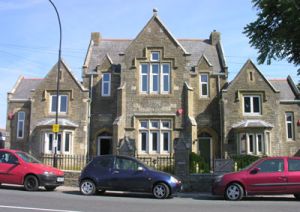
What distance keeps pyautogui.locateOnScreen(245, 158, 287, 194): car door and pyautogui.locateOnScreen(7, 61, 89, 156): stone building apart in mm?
18342

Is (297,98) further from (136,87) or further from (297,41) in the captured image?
(297,41)

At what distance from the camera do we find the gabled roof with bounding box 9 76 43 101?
35.2 m

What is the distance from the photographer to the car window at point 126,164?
16.4 metres

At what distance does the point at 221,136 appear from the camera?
3172 cm

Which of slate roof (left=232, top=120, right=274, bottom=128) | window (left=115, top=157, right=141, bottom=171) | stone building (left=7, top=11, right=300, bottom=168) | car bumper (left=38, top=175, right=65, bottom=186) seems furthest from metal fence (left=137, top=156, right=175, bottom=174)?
slate roof (left=232, top=120, right=274, bottom=128)

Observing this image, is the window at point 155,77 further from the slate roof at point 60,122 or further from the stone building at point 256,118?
the slate roof at point 60,122

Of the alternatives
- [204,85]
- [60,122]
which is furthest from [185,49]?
[60,122]

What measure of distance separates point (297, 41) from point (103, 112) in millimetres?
19285

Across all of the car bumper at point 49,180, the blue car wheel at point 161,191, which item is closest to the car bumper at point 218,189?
the blue car wheel at point 161,191

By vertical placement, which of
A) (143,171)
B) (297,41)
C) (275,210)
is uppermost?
(297,41)

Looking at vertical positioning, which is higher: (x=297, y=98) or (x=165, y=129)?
(x=297, y=98)

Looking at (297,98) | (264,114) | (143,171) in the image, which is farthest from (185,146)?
(297,98)

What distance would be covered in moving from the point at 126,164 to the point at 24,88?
22.6 meters

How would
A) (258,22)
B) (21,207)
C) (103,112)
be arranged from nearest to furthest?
(21,207) → (258,22) → (103,112)
